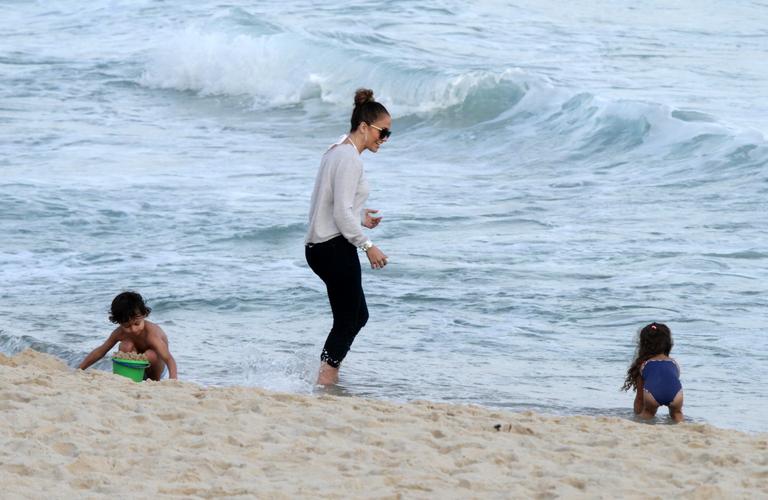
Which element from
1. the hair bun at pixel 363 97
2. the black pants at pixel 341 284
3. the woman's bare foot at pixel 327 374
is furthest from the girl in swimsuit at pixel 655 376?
the hair bun at pixel 363 97

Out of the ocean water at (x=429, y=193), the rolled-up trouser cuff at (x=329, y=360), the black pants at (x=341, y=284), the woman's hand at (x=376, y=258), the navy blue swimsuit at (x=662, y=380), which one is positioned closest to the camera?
the woman's hand at (x=376, y=258)

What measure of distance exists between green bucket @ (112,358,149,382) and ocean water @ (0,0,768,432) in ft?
2.15

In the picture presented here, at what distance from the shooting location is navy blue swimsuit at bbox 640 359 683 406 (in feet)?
22.4

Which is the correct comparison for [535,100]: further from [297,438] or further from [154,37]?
[297,438]

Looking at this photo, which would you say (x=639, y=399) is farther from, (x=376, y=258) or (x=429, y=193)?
(x=429, y=193)

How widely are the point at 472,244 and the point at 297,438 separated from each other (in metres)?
5.77

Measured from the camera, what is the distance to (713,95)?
1773 cm

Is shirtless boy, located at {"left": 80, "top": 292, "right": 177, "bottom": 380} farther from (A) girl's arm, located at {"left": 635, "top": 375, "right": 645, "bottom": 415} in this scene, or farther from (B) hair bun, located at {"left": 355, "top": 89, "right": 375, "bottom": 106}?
(A) girl's arm, located at {"left": 635, "top": 375, "right": 645, "bottom": 415}

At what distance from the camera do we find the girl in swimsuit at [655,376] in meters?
6.82

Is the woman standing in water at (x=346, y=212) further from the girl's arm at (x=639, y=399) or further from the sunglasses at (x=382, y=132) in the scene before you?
the girl's arm at (x=639, y=399)

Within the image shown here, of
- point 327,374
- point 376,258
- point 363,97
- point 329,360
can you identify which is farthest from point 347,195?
point 327,374

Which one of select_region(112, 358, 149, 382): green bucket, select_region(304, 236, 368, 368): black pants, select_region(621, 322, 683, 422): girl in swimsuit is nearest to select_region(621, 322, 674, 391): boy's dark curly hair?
select_region(621, 322, 683, 422): girl in swimsuit

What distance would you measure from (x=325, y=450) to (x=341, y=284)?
1639 mm

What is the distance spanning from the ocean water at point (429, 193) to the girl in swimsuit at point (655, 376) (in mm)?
286
